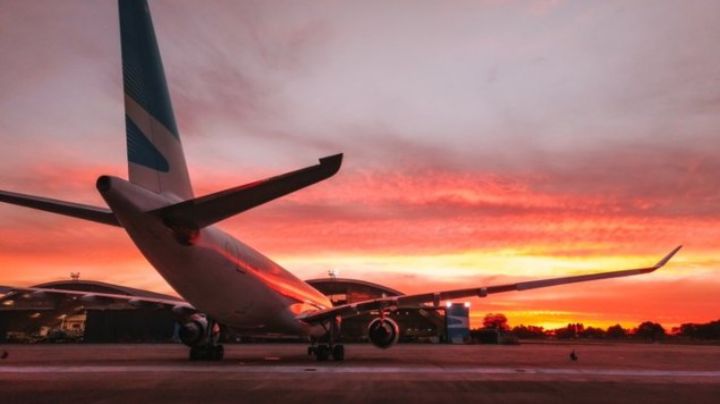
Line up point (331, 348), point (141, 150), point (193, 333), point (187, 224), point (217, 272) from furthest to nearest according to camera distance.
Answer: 1. point (331, 348)
2. point (193, 333)
3. point (217, 272)
4. point (141, 150)
5. point (187, 224)

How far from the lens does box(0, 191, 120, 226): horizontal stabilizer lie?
471 inches

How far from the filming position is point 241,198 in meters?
11.4

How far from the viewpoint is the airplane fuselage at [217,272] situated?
14.4 metres

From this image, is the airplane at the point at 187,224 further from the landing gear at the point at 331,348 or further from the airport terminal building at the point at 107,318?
the airport terminal building at the point at 107,318

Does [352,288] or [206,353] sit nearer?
[206,353]

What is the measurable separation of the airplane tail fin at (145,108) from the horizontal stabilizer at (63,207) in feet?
4.30

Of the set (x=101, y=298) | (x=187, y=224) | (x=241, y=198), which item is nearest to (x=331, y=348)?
(x=101, y=298)

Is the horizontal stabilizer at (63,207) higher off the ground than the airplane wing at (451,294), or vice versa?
the horizontal stabilizer at (63,207)

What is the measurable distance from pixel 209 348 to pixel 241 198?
47.0 ft

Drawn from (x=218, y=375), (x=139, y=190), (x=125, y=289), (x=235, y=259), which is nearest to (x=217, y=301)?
(x=235, y=259)

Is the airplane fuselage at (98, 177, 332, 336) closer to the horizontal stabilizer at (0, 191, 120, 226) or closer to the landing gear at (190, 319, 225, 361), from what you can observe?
the horizontal stabilizer at (0, 191, 120, 226)

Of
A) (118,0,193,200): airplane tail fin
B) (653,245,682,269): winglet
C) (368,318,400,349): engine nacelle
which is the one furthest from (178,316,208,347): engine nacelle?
(653,245,682,269): winglet

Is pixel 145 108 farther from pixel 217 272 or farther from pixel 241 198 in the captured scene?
pixel 217 272

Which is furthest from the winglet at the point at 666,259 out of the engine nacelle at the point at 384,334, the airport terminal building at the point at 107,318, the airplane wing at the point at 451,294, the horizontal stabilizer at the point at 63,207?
the airport terminal building at the point at 107,318
